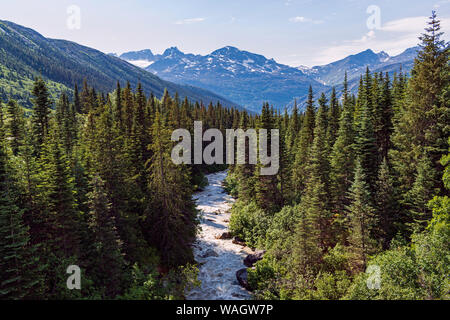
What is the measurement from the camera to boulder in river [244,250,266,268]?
103 feet

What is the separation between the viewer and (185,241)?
29109 millimetres

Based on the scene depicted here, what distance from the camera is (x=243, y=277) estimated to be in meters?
27.8

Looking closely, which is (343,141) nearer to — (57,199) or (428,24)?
(428,24)

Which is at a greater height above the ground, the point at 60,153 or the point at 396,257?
the point at 60,153

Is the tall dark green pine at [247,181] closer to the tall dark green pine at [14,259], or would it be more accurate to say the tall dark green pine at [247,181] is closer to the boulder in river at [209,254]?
the boulder in river at [209,254]

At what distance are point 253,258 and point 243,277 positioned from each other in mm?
4121

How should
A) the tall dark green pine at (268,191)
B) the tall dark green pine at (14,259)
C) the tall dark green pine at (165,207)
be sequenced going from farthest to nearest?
the tall dark green pine at (268,191) → the tall dark green pine at (165,207) → the tall dark green pine at (14,259)

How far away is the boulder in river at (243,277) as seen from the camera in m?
27.0

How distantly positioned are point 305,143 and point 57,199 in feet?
123

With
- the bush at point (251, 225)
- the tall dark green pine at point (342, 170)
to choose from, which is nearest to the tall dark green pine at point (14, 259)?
the bush at point (251, 225)

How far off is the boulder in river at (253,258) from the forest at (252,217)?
1.40m

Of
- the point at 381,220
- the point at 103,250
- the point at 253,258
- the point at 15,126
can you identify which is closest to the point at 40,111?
the point at 15,126

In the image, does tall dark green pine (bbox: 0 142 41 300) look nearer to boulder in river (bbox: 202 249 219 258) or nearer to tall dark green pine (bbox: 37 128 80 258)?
tall dark green pine (bbox: 37 128 80 258)

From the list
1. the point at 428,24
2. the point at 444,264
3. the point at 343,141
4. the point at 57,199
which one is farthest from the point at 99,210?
the point at 428,24
